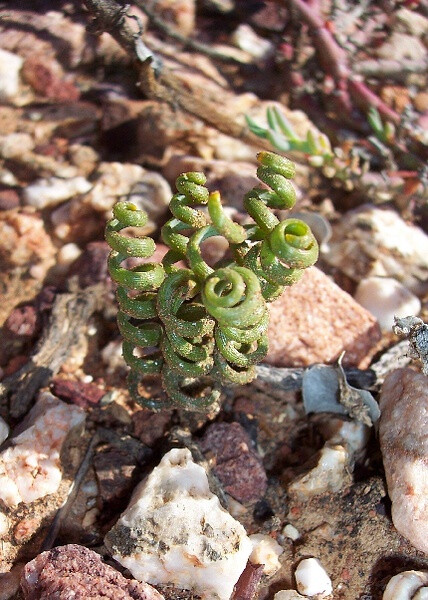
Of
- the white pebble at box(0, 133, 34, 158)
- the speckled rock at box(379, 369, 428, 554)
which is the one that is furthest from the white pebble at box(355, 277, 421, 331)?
the white pebble at box(0, 133, 34, 158)

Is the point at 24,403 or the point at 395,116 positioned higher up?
the point at 395,116

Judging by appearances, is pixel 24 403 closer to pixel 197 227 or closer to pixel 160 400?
pixel 160 400

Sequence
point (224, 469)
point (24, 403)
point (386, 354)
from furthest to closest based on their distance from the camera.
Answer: point (386, 354) → point (24, 403) → point (224, 469)

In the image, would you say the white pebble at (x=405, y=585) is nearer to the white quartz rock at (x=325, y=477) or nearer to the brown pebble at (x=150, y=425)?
the white quartz rock at (x=325, y=477)

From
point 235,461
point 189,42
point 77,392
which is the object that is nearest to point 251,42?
point 189,42

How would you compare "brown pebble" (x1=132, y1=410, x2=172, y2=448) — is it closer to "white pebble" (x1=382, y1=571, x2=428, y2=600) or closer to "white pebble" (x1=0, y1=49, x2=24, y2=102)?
"white pebble" (x1=382, y1=571, x2=428, y2=600)

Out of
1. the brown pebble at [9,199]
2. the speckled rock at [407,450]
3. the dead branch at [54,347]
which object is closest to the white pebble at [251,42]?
the brown pebble at [9,199]

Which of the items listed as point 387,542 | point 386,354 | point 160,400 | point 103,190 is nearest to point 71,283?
point 103,190
